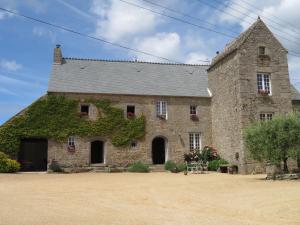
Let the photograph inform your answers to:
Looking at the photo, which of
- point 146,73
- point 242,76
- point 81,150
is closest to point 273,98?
point 242,76

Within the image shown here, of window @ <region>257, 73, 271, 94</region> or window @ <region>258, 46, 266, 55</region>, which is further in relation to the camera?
window @ <region>258, 46, 266, 55</region>

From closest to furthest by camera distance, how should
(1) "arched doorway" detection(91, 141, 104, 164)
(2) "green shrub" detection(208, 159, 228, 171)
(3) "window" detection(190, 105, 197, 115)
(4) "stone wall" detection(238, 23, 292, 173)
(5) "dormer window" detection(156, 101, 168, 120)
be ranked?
(4) "stone wall" detection(238, 23, 292, 173), (2) "green shrub" detection(208, 159, 228, 171), (1) "arched doorway" detection(91, 141, 104, 164), (5) "dormer window" detection(156, 101, 168, 120), (3) "window" detection(190, 105, 197, 115)

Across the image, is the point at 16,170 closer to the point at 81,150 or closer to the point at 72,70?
the point at 81,150

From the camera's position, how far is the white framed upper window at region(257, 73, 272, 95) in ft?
79.4

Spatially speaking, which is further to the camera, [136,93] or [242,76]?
[136,93]

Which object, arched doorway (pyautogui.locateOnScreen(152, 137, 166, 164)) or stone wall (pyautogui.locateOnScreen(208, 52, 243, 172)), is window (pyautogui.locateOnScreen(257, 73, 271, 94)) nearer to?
stone wall (pyautogui.locateOnScreen(208, 52, 243, 172))

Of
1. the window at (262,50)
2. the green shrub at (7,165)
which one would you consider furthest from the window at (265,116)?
the green shrub at (7,165)

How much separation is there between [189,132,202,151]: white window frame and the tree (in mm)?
9528

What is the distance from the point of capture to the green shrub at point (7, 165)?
22.4m

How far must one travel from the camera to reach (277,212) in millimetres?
8688

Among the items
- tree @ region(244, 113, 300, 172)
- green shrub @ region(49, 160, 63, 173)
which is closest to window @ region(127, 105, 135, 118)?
green shrub @ region(49, 160, 63, 173)

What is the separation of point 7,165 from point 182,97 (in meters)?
13.6

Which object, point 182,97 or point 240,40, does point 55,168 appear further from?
point 240,40

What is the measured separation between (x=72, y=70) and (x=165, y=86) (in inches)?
298
